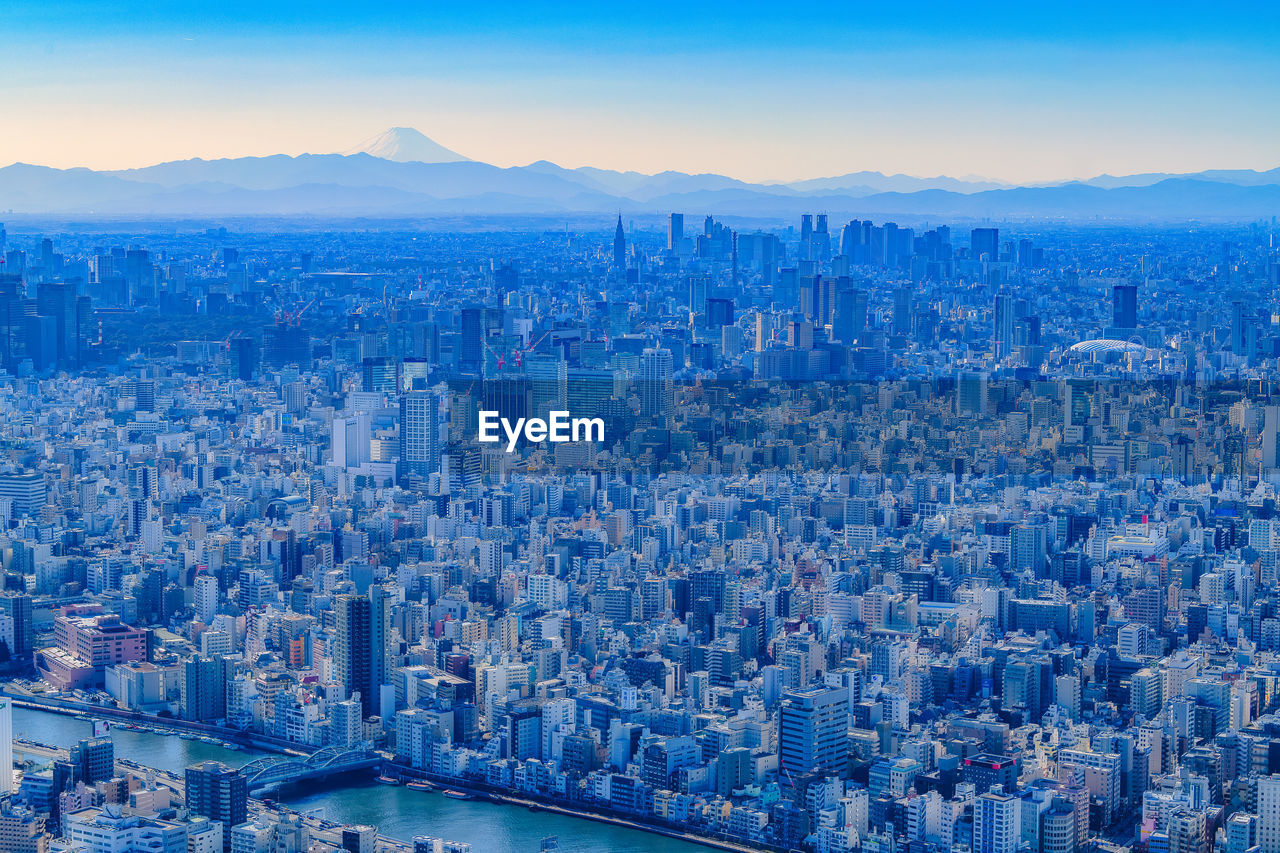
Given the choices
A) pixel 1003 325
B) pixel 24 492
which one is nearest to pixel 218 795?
pixel 24 492

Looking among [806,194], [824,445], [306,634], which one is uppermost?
[806,194]

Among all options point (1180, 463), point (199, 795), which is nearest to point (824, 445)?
point (1180, 463)

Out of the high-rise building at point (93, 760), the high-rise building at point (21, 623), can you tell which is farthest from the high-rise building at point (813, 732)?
the high-rise building at point (21, 623)

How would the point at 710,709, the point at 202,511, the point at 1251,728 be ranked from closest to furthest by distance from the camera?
the point at 1251,728 < the point at 710,709 < the point at 202,511

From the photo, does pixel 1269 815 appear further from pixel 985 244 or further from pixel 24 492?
pixel 985 244

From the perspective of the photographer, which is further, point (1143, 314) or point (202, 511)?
point (1143, 314)

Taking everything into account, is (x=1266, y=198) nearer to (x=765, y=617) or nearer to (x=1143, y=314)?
(x=1143, y=314)

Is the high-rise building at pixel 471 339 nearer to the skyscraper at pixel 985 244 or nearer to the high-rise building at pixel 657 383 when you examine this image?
the high-rise building at pixel 657 383

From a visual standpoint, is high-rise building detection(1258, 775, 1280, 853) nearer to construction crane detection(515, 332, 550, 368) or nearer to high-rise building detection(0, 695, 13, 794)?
high-rise building detection(0, 695, 13, 794)

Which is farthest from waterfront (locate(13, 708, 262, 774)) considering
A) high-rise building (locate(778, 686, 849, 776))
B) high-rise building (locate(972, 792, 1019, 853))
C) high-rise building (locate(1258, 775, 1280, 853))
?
high-rise building (locate(1258, 775, 1280, 853))
